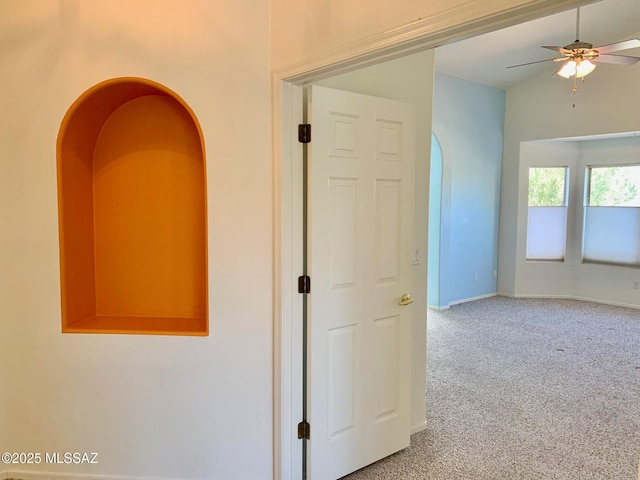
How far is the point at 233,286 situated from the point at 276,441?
0.83 metres

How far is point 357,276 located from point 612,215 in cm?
613

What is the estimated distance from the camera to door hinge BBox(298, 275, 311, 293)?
2127 millimetres

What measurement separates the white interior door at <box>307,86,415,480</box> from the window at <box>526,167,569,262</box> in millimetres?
5482

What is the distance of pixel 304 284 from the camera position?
6.99 ft

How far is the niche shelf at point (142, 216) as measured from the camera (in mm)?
2414

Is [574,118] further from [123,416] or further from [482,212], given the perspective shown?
[123,416]

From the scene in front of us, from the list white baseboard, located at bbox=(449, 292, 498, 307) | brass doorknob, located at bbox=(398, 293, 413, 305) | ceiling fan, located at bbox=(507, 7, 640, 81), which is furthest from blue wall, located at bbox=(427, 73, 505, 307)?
brass doorknob, located at bbox=(398, 293, 413, 305)

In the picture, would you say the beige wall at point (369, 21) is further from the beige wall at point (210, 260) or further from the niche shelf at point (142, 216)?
the niche shelf at point (142, 216)

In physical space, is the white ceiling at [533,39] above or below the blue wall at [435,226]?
above

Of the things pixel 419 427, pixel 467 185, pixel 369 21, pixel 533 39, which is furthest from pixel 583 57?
pixel 419 427

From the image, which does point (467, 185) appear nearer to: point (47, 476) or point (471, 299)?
point (471, 299)

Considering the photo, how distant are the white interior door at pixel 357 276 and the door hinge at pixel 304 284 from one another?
0.09 feet

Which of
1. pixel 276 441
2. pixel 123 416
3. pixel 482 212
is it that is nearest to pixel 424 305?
pixel 276 441

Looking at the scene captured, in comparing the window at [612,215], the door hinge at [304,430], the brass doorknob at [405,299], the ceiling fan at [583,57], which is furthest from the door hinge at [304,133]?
the window at [612,215]
